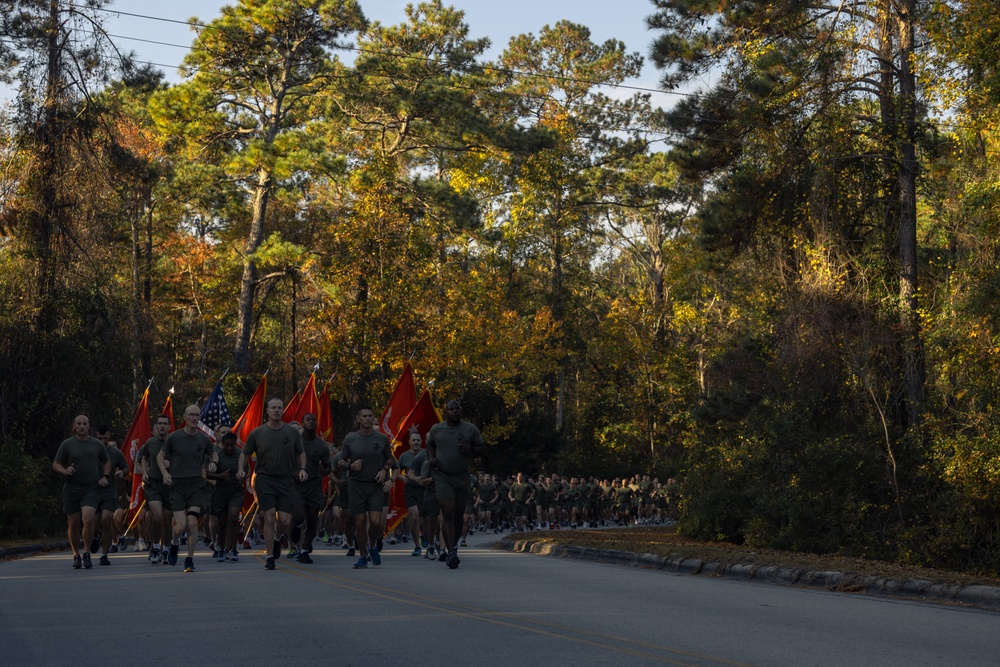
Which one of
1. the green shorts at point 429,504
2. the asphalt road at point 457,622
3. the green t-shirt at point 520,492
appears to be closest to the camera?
the asphalt road at point 457,622

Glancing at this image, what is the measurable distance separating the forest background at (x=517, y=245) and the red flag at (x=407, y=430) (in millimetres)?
5506

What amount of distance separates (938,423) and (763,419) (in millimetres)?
4598

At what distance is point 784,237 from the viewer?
2475cm

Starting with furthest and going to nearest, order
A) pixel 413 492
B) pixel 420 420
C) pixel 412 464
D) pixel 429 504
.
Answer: pixel 420 420
pixel 413 492
pixel 412 464
pixel 429 504

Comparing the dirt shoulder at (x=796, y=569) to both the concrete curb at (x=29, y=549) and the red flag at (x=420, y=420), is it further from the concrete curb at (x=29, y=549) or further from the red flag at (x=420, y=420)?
the concrete curb at (x=29, y=549)

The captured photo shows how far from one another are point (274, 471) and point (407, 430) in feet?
24.4

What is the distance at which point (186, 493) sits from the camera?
52.2 feet

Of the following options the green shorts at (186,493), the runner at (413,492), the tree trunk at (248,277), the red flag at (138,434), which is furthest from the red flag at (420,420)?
the tree trunk at (248,277)

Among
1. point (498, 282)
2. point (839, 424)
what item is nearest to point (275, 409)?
point (839, 424)

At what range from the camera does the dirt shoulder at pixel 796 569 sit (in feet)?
44.7

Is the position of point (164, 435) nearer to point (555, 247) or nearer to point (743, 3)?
point (743, 3)

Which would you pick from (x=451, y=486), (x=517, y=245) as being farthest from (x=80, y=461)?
(x=517, y=245)

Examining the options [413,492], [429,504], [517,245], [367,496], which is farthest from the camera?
[517,245]

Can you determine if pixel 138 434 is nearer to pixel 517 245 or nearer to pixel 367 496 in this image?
pixel 367 496
